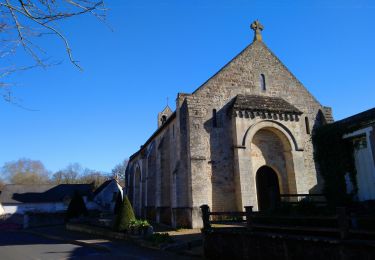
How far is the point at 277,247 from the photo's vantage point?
27.6 feet

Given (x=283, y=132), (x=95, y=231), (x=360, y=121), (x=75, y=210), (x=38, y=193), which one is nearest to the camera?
(x=360, y=121)

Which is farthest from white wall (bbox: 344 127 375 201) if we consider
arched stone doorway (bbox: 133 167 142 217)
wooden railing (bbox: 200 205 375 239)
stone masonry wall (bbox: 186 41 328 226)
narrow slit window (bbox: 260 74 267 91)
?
arched stone doorway (bbox: 133 167 142 217)

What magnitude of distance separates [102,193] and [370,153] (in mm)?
44133

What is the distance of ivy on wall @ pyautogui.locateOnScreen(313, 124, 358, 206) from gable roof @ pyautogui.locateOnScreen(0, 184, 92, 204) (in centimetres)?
4284

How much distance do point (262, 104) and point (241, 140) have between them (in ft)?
9.68

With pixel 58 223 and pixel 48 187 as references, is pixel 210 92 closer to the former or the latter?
pixel 58 223

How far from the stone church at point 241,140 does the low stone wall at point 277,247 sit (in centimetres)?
Result: 618

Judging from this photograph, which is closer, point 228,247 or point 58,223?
point 228,247

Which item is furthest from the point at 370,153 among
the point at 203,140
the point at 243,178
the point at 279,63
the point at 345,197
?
the point at 279,63

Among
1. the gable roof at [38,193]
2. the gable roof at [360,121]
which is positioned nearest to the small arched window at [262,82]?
the gable roof at [360,121]

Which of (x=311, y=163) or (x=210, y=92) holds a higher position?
(x=210, y=92)

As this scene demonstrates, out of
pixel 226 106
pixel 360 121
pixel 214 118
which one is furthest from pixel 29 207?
pixel 360 121

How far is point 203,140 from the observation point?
17922mm

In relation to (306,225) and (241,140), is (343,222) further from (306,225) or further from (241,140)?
(241,140)
